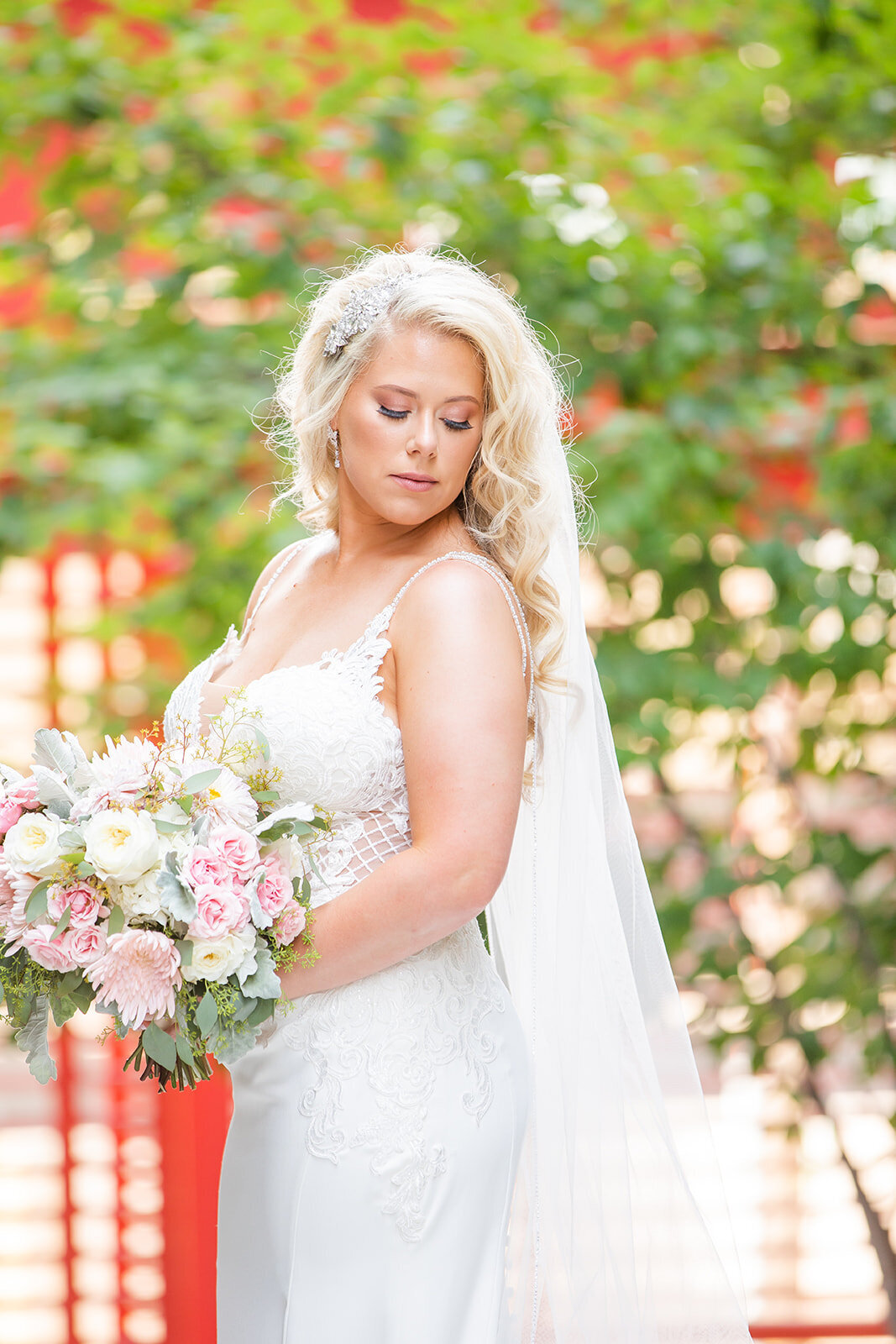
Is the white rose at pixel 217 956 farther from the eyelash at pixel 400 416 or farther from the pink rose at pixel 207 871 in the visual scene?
the eyelash at pixel 400 416

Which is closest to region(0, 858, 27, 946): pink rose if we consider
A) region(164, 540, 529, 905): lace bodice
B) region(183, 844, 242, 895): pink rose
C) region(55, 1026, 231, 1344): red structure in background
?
region(183, 844, 242, 895): pink rose

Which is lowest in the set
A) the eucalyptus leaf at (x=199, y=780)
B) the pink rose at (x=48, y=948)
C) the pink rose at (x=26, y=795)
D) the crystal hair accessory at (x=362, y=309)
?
the pink rose at (x=48, y=948)

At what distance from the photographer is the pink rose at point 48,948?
5.33ft

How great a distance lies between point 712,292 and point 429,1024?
216 centimetres

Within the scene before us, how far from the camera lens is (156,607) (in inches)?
121

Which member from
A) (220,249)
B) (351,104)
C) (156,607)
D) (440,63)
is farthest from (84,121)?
(156,607)

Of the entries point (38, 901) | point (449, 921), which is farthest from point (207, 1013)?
point (449, 921)

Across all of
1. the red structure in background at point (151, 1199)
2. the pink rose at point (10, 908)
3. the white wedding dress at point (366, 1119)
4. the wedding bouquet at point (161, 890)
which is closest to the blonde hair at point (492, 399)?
the white wedding dress at point (366, 1119)

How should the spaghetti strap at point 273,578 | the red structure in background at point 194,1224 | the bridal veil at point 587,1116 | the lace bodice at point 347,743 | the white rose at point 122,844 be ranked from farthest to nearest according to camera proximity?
the red structure in background at point 194,1224 < the spaghetti strap at point 273,578 < the bridal veil at point 587,1116 < the lace bodice at point 347,743 < the white rose at point 122,844

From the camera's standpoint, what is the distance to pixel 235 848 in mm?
1595

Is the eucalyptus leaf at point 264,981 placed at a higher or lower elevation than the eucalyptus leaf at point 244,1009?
higher

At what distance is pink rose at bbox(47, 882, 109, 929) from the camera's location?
5.25ft

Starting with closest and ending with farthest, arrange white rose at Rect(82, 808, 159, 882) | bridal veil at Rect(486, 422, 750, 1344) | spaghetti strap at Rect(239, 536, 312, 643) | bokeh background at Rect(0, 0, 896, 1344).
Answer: white rose at Rect(82, 808, 159, 882) → bridal veil at Rect(486, 422, 750, 1344) → spaghetti strap at Rect(239, 536, 312, 643) → bokeh background at Rect(0, 0, 896, 1344)

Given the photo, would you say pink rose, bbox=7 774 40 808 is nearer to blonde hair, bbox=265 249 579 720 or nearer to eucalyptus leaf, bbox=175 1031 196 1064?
eucalyptus leaf, bbox=175 1031 196 1064
